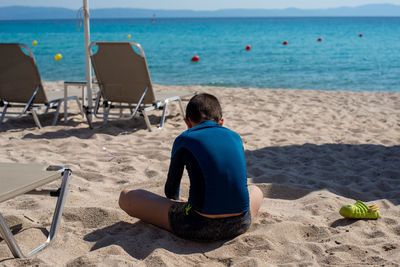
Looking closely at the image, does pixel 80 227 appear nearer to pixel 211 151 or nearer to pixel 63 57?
pixel 211 151

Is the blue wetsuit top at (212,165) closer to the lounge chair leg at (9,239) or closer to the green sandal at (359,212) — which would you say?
the green sandal at (359,212)

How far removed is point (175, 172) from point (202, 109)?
Result: 38cm

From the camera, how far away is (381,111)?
693cm

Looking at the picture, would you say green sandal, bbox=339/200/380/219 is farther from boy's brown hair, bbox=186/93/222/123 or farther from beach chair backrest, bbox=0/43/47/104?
beach chair backrest, bbox=0/43/47/104

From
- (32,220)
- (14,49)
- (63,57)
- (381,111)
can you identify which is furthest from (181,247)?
(63,57)

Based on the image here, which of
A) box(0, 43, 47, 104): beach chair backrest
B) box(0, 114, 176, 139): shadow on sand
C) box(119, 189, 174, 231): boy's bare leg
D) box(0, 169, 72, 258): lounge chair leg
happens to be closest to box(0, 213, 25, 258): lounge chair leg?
box(0, 169, 72, 258): lounge chair leg

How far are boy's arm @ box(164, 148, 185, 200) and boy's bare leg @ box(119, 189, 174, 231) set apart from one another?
0.26 ft

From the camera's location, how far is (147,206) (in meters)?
2.75

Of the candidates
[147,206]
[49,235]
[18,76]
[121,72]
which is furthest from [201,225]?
[18,76]

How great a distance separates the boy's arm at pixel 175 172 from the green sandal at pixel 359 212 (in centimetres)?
107

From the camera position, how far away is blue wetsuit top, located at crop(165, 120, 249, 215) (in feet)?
7.86

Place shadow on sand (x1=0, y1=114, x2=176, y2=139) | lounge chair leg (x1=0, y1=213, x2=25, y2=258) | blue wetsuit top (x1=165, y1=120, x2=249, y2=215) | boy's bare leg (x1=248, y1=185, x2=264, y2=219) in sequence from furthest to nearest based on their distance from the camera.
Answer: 1. shadow on sand (x1=0, y1=114, x2=176, y2=139)
2. boy's bare leg (x1=248, y1=185, x2=264, y2=219)
3. blue wetsuit top (x1=165, y1=120, x2=249, y2=215)
4. lounge chair leg (x1=0, y1=213, x2=25, y2=258)

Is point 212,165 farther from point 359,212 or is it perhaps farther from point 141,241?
point 359,212

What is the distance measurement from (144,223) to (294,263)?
99 cm
